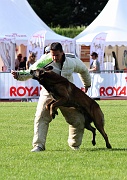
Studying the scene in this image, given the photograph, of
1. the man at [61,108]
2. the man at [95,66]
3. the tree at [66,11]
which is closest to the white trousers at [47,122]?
the man at [61,108]

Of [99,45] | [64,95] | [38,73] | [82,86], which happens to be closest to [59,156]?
[64,95]

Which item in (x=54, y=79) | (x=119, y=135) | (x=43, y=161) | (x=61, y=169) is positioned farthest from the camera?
(x=119, y=135)

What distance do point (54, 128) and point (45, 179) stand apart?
6746 mm

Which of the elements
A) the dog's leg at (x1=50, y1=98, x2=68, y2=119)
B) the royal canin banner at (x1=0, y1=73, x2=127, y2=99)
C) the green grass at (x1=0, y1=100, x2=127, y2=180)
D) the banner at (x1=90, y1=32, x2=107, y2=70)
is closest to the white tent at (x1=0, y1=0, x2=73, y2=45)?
the banner at (x1=90, y1=32, x2=107, y2=70)

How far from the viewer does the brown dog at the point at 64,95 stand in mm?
10258

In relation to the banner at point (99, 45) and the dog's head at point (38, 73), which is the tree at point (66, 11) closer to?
the banner at point (99, 45)

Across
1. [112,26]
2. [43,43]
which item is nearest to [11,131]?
[43,43]

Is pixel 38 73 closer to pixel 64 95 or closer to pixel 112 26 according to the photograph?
pixel 64 95

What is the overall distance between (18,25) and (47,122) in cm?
1872

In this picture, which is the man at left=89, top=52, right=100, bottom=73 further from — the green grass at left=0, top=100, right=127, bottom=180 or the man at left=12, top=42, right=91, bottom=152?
the man at left=12, top=42, right=91, bottom=152

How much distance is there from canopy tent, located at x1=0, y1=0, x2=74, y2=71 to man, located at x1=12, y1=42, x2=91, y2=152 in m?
17.4

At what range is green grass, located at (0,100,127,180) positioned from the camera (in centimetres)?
852

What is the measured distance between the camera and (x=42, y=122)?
10836 mm

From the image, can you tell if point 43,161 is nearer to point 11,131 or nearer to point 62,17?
point 11,131
